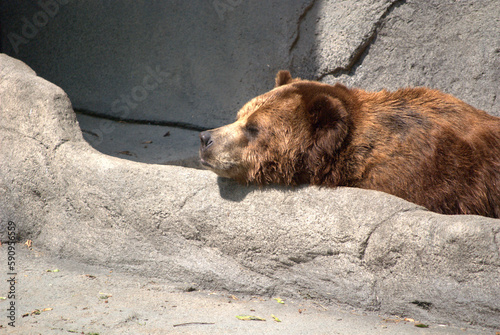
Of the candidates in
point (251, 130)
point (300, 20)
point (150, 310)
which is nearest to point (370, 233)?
point (251, 130)

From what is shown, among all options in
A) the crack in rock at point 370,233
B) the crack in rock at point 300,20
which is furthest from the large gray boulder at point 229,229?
the crack in rock at point 300,20

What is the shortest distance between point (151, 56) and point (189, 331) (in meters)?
5.34

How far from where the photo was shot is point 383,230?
10.2ft

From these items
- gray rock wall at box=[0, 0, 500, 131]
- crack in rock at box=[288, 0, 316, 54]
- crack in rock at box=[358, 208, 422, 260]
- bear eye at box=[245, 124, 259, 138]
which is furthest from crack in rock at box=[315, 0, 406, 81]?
crack in rock at box=[358, 208, 422, 260]

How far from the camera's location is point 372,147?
3.57 m

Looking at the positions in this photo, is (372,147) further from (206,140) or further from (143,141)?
(143,141)

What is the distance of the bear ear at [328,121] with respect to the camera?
11.7 ft

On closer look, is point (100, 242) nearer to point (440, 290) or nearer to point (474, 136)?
point (440, 290)

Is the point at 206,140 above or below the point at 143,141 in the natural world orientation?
above

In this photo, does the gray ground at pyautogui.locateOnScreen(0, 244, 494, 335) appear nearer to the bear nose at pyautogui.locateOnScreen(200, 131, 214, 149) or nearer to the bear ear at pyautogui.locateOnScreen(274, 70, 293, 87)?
the bear nose at pyautogui.locateOnScreen(200, 131, 214, 149)

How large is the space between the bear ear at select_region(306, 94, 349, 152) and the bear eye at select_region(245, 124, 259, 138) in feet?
1.35

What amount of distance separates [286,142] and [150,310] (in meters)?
1.47

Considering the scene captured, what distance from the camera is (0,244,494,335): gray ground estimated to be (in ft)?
9.48

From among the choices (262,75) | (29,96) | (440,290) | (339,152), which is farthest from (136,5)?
(440,290)
